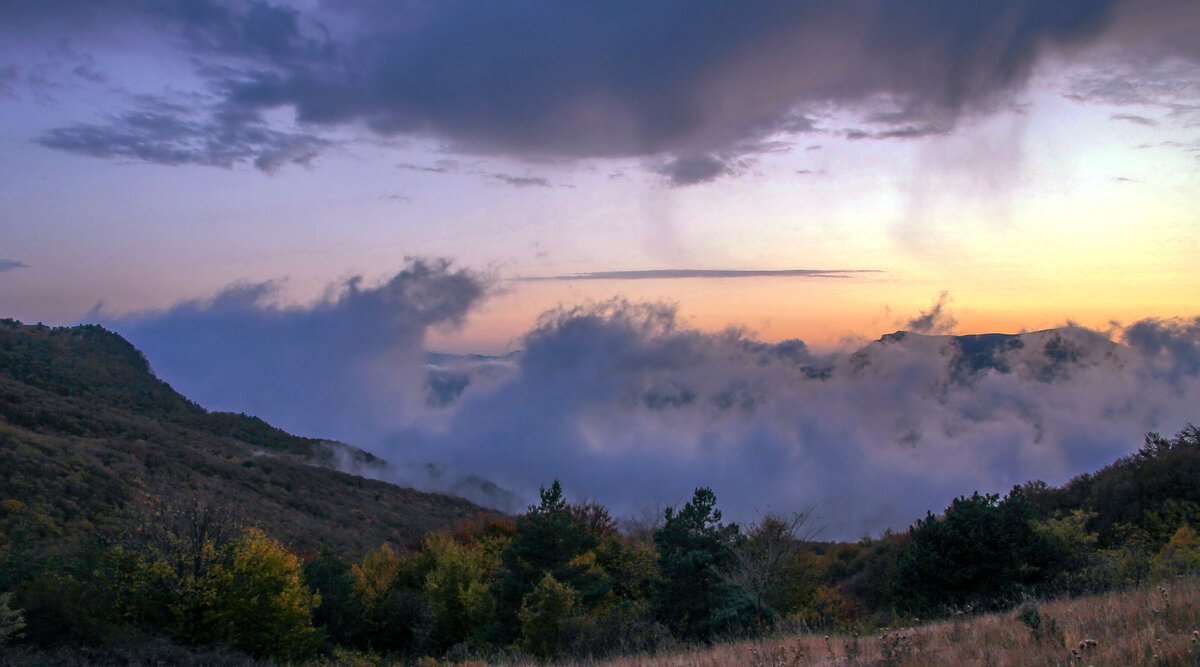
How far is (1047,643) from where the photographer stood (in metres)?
6.55

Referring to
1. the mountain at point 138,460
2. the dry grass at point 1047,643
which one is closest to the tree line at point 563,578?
the dry grass at point 1047,643

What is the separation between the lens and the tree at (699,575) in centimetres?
1839

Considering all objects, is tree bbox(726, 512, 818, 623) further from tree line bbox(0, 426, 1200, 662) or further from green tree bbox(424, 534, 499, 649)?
green tree bbox(424, 534, 499, 649)

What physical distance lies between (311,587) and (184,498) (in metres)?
Answer: 7.29

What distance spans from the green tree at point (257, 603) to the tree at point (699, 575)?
11.3 meters

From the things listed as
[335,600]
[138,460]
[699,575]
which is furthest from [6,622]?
[138,460]

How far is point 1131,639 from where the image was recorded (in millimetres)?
6086

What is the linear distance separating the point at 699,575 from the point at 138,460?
4400cm

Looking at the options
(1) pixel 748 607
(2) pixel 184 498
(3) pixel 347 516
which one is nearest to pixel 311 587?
(2) pixel 184 498

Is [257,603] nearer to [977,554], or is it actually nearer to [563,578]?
[563,578]

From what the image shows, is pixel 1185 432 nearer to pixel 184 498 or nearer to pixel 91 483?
pixel 184 498

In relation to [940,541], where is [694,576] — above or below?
below

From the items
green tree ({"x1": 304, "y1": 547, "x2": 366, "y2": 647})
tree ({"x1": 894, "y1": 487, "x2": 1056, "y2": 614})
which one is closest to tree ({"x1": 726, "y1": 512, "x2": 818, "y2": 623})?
tree ({"x1": 894, "y1": 487, "x2": 1056, "y2": 614})

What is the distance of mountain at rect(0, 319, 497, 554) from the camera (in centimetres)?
3347
